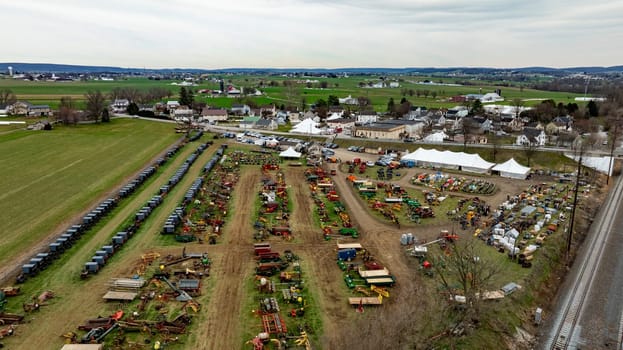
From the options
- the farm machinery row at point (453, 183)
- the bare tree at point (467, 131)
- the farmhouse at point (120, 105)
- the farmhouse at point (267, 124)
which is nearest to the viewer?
the farm machinery row at point (453, 183)

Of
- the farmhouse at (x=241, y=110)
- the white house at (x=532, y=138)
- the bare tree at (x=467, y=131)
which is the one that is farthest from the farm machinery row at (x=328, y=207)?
the farmhouse at (x=241, y=110)

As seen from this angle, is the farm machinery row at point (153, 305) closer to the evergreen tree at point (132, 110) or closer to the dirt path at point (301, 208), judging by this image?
the dirt path at point (301, 208)

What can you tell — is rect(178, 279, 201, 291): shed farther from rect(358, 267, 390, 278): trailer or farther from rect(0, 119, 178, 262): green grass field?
rect(0, 119, 178, 262): green grass field

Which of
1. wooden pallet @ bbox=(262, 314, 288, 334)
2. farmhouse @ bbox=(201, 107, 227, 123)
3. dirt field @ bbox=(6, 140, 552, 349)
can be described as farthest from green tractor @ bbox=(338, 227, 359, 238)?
farmhouse @ bbox=(201, 107, 227, 123)

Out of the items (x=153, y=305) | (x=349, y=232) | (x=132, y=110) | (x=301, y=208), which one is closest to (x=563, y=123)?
(x=301, y=208)

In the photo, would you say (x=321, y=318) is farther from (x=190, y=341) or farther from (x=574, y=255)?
(x=574, y=255)

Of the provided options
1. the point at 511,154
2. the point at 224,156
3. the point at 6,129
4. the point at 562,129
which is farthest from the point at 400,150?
the point at 6,129
